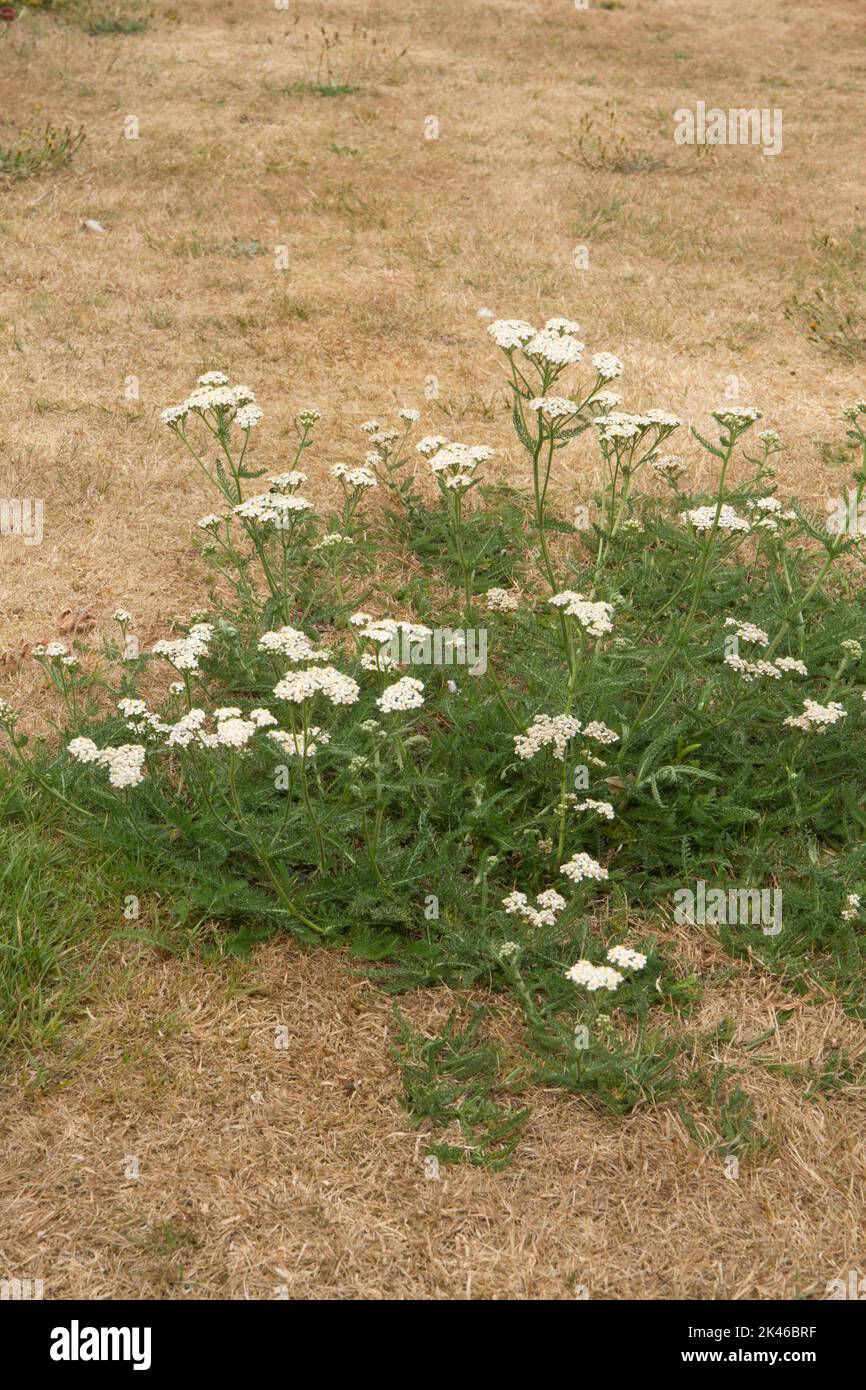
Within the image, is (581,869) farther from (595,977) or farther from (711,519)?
(711,519)

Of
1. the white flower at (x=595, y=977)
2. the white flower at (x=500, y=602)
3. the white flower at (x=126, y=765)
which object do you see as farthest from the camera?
the white flower at (x=500, y=602)

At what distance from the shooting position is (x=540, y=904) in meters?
3.36

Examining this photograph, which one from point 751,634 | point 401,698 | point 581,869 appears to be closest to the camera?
point 401,698

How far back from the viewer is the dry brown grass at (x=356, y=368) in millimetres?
2795

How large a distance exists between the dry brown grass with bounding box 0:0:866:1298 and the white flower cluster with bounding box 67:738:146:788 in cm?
58

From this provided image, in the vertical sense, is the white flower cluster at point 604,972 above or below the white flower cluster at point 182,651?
below

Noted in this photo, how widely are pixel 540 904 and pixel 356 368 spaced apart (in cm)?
465

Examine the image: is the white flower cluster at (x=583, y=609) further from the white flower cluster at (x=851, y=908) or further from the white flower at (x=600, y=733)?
the white flower cluster at (x=851, y=908)

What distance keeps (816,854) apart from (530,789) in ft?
3.20

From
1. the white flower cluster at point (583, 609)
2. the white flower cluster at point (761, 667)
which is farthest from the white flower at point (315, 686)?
the white flower cluster at point (761, 667)

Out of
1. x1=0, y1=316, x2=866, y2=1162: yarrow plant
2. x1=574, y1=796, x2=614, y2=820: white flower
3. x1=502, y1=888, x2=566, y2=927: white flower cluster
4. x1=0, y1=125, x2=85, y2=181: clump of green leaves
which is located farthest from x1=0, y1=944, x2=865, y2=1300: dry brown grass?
x1=0, y1=125, x2=85, y2=181: clump of green leaves

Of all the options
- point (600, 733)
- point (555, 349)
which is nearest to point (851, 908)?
point (600, 733)

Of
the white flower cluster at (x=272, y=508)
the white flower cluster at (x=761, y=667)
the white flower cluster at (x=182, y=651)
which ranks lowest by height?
the white flower cluster at (x=761, y=667)

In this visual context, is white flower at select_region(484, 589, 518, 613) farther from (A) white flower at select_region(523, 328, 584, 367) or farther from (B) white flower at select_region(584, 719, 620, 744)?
(A) white flower at select_region(523, 328, 584, 367)
